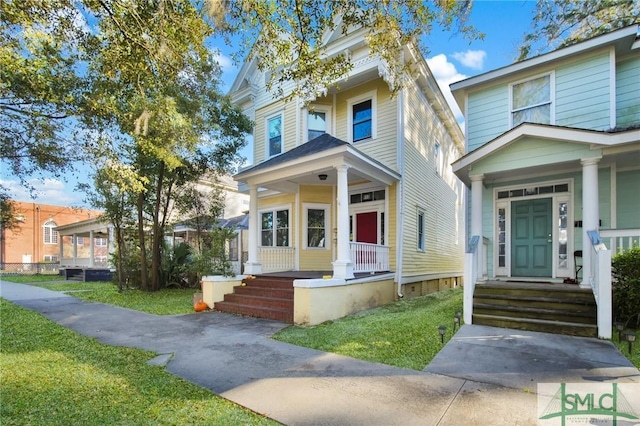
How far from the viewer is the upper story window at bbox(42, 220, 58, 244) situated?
34031mm

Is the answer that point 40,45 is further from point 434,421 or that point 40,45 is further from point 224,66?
point 434,421

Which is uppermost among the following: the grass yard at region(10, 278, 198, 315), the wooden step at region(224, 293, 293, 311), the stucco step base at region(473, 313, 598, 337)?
the stucco step base at region(473, 313, 598, 337)

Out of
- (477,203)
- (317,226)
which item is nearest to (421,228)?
(317,226)

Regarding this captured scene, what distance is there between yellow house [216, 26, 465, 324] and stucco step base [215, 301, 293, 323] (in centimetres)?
4

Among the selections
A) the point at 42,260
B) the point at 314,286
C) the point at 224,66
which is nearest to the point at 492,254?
the point at 314,286

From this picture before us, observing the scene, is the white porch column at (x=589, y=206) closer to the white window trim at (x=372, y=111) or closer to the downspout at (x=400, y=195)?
the downspout at (x=400, y=195)

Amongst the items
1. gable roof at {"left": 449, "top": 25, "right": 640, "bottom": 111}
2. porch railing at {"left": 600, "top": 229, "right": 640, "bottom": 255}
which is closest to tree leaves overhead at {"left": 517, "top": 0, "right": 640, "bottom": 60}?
Result: gable roof at {"left": 449, "top": 25, "right": 640, "bottom": 111}

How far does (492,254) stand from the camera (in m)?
8.48

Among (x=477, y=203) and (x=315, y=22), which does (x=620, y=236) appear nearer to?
(x=477, y=203)

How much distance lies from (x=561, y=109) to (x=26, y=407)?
10737 millimetres

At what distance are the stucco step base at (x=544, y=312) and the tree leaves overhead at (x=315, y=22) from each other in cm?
480

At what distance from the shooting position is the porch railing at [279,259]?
1092 centimetres

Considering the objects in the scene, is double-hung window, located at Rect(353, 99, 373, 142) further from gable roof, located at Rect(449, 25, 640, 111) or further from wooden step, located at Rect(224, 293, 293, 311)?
wooden step, located at Rect(224, 293, 293, 311)

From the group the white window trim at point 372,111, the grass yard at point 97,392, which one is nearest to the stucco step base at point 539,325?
the grass yard at point 97,392
